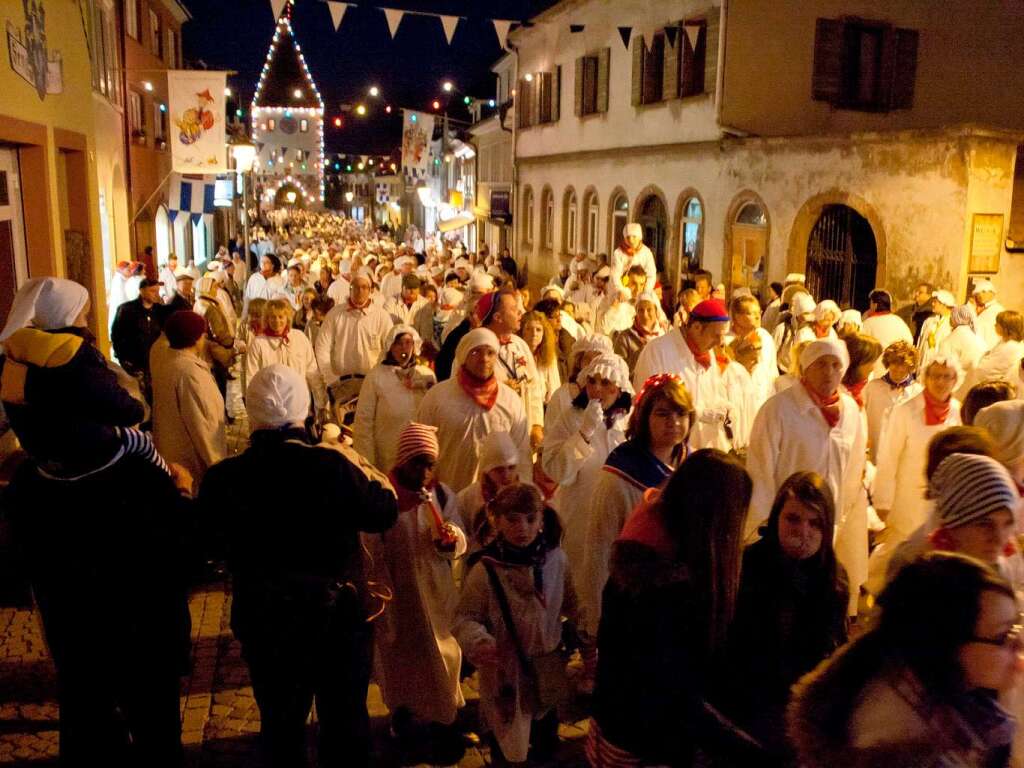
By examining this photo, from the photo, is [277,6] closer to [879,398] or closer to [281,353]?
[281,353]

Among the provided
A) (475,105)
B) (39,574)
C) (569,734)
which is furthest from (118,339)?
(475,105)

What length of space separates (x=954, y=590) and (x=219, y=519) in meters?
2.43

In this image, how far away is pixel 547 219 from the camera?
97.8 ft

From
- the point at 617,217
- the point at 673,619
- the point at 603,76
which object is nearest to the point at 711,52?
the point at 603,76

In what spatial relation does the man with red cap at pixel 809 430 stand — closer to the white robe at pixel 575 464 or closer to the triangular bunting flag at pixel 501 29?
the white robe at pixel 575 464

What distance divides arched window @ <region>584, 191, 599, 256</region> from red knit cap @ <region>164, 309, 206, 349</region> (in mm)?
19821

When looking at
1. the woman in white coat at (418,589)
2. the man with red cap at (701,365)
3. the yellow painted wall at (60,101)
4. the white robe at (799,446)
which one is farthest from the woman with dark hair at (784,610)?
the yellow painted wall at (60,101)

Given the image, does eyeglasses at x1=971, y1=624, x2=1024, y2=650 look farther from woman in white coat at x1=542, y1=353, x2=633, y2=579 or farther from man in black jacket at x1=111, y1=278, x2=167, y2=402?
man in black jacket at x1=111, y1=278, x2=167, y2=402

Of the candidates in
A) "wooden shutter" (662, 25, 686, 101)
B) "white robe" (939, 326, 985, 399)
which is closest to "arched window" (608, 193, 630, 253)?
"wooden shutter" (662, 25, 686, 101)

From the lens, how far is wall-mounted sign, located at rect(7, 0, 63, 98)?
7.30 metres

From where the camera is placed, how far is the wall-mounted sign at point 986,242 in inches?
505

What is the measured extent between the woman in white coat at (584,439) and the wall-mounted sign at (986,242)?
31.3 feet

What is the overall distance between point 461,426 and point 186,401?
1.86 meters

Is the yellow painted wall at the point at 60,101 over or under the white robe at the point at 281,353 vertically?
over
